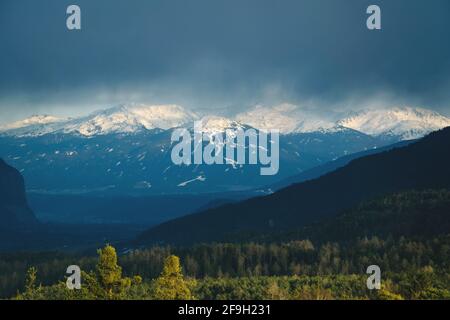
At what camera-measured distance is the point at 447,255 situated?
145 metres

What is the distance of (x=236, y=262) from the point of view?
617 feet

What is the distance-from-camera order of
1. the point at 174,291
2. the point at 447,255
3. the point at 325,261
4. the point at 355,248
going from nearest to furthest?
the point at 174,291
the point at 447,255
the point at 325,261
the point at 355,248

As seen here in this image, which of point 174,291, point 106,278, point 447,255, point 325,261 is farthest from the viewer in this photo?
point 325,261

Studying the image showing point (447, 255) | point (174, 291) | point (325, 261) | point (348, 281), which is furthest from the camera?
point (325, 261)

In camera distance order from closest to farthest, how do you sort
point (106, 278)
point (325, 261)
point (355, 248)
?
point (106, 278), point (325, 261), point (355, 248)

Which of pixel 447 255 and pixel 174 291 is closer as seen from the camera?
pixel 174 291
